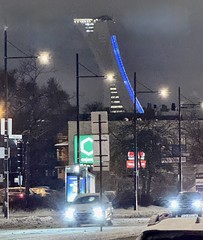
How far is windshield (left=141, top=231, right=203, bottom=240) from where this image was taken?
22.1ft

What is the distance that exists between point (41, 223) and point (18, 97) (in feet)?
106

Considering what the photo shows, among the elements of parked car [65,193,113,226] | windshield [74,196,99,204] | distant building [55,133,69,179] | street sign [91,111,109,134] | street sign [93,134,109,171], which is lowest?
parked car [65,193,113,226]

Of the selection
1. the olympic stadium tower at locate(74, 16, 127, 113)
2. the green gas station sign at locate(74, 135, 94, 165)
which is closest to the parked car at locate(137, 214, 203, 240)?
the green gas station sign at locate(74, 135, 94, 165)

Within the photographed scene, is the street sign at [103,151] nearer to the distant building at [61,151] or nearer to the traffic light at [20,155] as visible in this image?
the traffic light at [20,155]

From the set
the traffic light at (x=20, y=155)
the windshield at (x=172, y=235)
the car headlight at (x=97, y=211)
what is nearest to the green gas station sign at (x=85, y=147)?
the traffic light at (x=20, y=155)

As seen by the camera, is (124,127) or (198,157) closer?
(124,127)

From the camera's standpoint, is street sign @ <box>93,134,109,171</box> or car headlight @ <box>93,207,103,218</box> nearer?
street sign @ <box>93,134,109,171</box>

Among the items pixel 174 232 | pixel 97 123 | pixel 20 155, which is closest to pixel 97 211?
pixel 20 155

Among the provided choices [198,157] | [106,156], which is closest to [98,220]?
[106,156]

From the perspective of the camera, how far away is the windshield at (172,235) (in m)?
6.73

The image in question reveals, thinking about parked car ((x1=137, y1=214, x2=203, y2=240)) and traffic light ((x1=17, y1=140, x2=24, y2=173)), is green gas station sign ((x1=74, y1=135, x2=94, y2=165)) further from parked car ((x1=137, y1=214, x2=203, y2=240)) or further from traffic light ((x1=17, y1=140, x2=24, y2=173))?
parked car ((x1=137, y1=214, x2=203, y2=240))

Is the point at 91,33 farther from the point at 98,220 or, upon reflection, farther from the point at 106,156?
the point at 106,156

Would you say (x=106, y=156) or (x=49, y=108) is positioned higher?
(x=49, y=108)

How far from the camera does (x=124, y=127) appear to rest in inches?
2707
